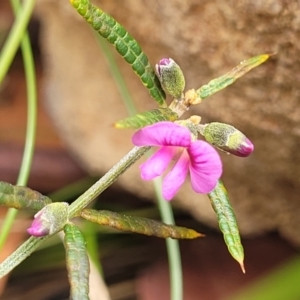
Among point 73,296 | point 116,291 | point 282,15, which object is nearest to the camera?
point 73,296

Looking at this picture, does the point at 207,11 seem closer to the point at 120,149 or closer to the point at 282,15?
the point at 282,15

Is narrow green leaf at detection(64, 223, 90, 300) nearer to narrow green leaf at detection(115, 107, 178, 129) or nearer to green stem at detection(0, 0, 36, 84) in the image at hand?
narrow green leaf at detection(115, 107, 178, 129)

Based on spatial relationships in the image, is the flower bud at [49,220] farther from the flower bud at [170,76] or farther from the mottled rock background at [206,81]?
the mottled rock background at [206,81]

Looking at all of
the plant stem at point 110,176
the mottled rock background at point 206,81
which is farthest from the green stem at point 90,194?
the mottled rock background at point 206,81

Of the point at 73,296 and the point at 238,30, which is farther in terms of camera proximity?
the point at 238,30

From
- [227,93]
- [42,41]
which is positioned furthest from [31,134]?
[42,41]
